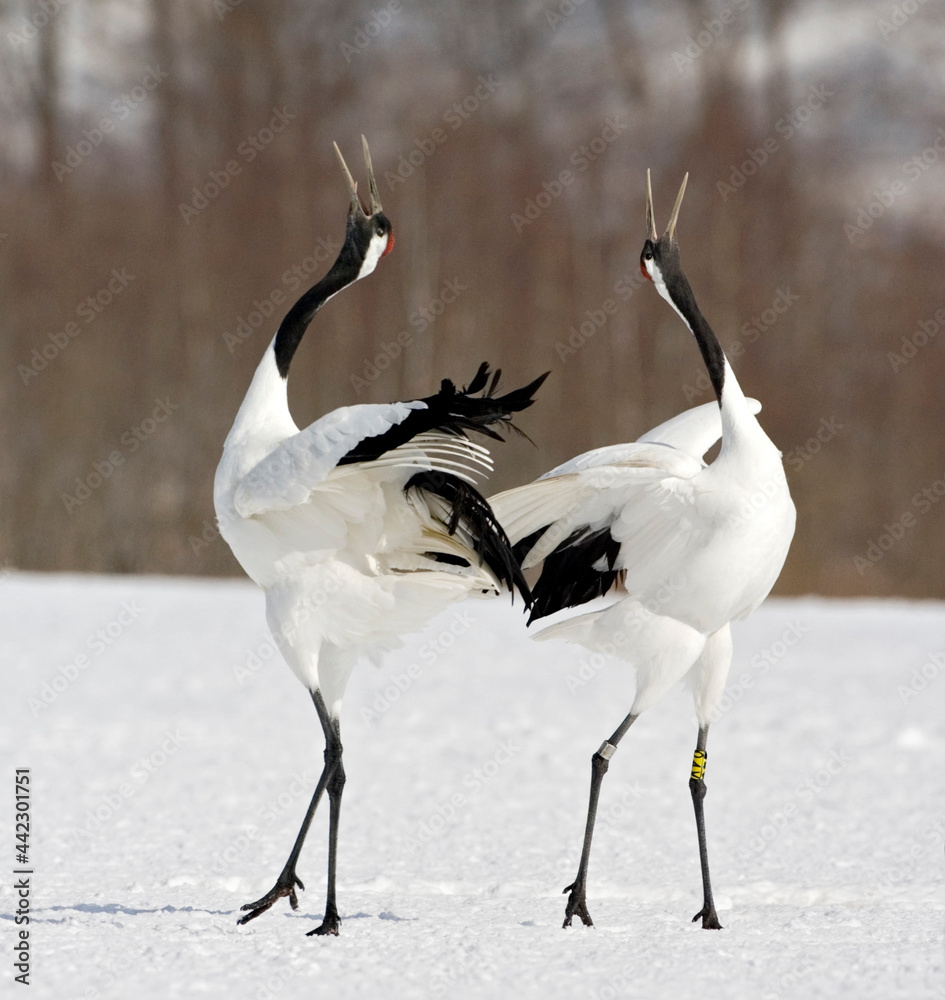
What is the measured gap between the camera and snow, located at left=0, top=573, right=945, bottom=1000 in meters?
3.81

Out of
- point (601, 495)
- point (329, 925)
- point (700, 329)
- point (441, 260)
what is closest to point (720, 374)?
point (700, 329)

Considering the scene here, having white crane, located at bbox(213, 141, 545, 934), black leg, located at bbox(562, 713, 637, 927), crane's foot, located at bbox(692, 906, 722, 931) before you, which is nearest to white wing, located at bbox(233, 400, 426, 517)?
white crane, located at bbox(213, 141, 545, 934)

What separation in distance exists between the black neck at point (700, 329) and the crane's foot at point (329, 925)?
2.10 m

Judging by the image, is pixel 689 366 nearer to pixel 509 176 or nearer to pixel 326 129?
pixel 509 176

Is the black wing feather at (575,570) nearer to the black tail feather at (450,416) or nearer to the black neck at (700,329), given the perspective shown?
the black neck at (700,329)

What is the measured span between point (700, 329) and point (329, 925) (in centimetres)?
232

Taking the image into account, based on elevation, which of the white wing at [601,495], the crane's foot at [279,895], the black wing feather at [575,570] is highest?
the white wing at [601,495]

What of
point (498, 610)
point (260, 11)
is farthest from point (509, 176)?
point (498, 610)

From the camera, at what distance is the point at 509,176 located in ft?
64.3

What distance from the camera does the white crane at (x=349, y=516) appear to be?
396 centimetres

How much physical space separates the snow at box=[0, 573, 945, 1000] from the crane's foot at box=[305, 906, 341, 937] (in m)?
0.09

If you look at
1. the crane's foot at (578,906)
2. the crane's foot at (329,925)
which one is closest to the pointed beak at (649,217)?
the crane's foot at (578,906)

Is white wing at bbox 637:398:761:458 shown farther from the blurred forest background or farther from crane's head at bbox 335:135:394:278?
the blurred forest background

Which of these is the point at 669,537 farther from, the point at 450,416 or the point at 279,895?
the point at 279,895
